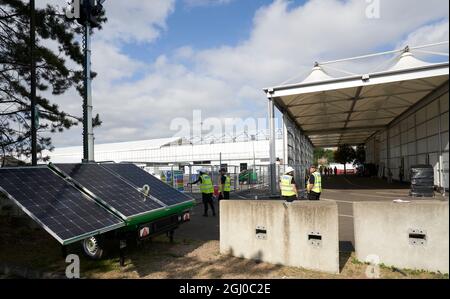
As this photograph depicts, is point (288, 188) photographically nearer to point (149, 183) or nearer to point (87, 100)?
point (149, 183)

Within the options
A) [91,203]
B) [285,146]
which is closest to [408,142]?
[285,146]

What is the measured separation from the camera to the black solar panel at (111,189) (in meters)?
5.67

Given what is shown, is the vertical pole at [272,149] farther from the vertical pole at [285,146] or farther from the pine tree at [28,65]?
the pine tree at [28,65]

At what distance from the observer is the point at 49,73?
9.55 m

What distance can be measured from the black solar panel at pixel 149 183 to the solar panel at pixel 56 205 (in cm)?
154

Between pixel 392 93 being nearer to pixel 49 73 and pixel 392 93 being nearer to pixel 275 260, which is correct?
pixel 275 260

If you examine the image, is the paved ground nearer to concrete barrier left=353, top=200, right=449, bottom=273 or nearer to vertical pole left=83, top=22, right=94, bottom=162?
concrete barrier left=353, top=200, right=449, bottom=273

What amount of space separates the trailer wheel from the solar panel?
42.5 inches

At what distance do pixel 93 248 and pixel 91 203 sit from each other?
4.15 ft

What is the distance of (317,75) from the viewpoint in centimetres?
1418

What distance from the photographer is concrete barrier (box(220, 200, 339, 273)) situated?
17.6 ft

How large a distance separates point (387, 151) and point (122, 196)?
3018 cm

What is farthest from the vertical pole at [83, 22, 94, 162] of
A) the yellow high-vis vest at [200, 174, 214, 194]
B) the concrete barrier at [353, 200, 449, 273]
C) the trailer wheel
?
the concrete barrier at [353, 200, 449, 273]
